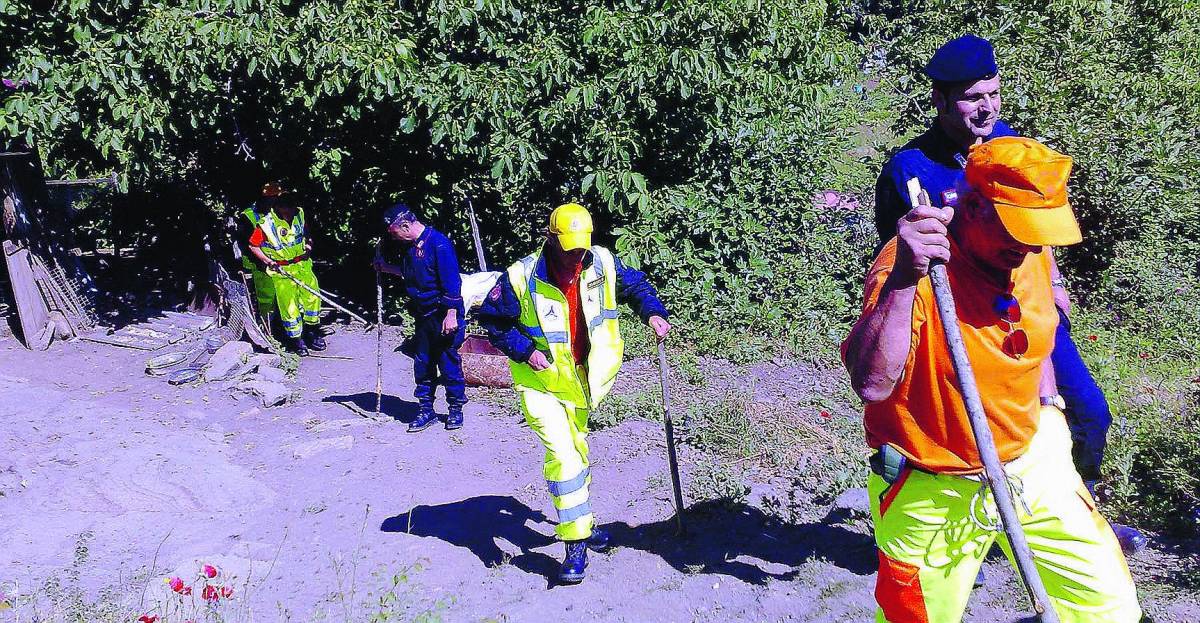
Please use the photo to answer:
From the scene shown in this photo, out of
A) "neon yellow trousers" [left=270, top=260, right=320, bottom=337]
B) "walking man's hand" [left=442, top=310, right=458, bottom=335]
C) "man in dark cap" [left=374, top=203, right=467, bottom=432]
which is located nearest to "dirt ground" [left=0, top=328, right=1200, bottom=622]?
"man in dark cap" [left=374, top=203, right=467, bottom=432]

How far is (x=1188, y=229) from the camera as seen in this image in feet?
33.1

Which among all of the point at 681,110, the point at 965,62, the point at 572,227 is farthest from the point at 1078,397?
the point at 681,110

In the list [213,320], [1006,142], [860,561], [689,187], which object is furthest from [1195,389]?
[213,320]

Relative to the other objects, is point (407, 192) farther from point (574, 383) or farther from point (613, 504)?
point (574, 383)

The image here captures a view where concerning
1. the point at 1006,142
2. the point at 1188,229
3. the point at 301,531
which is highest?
the point at 1006,142

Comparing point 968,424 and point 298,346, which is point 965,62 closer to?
point 968,424

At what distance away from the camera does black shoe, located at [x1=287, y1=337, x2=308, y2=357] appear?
34.3 feet

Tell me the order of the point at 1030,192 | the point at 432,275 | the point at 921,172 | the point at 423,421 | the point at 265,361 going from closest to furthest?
the point at 1030,192 < the point at 921,172 < the point at 432,275 < the point at 423,421 < the point at 265,361

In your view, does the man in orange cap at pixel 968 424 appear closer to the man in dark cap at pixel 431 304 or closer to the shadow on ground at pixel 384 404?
the man in dark cap at pixel 431 304

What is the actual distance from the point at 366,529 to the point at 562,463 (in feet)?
5.39

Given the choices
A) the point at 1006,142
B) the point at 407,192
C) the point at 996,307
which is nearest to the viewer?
the point at 1006,142

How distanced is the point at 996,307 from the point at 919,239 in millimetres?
551

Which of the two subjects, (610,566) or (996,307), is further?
(610,566)

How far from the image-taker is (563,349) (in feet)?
16.8
